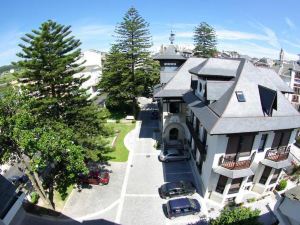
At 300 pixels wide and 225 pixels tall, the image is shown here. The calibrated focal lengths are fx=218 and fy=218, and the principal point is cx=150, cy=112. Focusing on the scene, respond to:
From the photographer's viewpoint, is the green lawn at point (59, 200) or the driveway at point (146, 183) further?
the green lawn at point (59, 200)

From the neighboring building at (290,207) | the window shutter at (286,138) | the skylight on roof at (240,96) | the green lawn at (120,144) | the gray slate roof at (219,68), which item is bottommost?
the green lawn at (120,144)

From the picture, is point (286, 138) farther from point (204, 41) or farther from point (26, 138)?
point (204, 41)

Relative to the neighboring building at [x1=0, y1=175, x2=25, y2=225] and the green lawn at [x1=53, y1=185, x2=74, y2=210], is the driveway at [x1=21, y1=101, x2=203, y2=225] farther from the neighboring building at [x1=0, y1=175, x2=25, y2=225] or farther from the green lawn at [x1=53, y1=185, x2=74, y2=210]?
the neighboring building at [x1=0, y1=175, x2=25, y2=225]

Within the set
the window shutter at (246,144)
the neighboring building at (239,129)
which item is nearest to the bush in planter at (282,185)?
the neighboring building at (239,129)

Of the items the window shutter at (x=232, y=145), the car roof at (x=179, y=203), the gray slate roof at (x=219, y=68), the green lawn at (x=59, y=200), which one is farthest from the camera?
the gray slate roof at (x=219, y=68)

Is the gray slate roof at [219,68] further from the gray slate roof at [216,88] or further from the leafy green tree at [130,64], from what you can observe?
the leafy green tree at [130,64]

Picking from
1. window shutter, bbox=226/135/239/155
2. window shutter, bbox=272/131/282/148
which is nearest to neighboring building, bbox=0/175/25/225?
window shutter, bbox=226/135/239/155

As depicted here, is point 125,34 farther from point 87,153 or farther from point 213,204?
point 213,204

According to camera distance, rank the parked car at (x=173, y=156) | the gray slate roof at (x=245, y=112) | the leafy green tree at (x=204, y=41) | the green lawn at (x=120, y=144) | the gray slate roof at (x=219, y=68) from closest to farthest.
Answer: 1. the gray slate roof at (x=245, y=112)
2. the gray slate roof at (x=219, y=68)
3. the parked car at (x=173, y=156)
4. the green lawn at (x=120, y=144)
5. the leafy green tree at (x=204, y=41)
